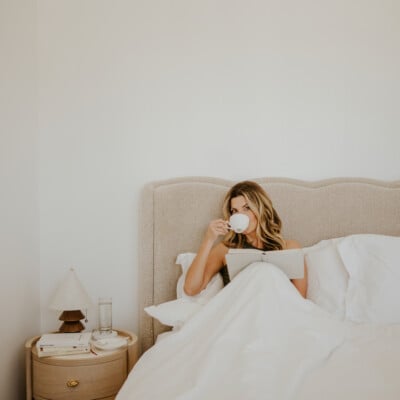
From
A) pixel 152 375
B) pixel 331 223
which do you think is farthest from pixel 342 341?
pixel 331 223

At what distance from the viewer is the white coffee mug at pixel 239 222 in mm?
2248

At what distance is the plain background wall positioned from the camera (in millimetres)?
2668

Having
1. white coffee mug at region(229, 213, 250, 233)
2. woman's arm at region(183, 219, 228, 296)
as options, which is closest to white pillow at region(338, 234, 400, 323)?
white coffee mug at region(229, 213, 250, 233)

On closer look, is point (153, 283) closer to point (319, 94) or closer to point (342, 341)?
point (342, 341)

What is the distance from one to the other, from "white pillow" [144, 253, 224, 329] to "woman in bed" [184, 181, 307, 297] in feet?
0.16

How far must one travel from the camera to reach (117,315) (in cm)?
267

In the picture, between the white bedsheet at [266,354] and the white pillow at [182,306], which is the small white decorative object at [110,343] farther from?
the white bedsheet at [266,354]

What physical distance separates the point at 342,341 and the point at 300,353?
0.25 metres

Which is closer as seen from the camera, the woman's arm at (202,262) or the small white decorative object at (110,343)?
the small white decorative object at (110,343)

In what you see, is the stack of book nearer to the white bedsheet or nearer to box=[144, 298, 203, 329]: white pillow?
box=[144, 298, 203, 329]: white pillow

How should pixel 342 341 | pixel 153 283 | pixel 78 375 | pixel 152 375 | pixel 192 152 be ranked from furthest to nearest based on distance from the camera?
pixel 192 152 → pixel 153 283 → pixel 78 375 → pixel 342 341 → pixel 152 375

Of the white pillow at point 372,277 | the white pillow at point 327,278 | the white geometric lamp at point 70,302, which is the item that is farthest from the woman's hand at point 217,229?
the white geometric lamp at point 70,302

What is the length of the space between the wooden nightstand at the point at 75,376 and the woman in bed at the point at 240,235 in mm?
484

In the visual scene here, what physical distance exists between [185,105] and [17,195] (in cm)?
100
